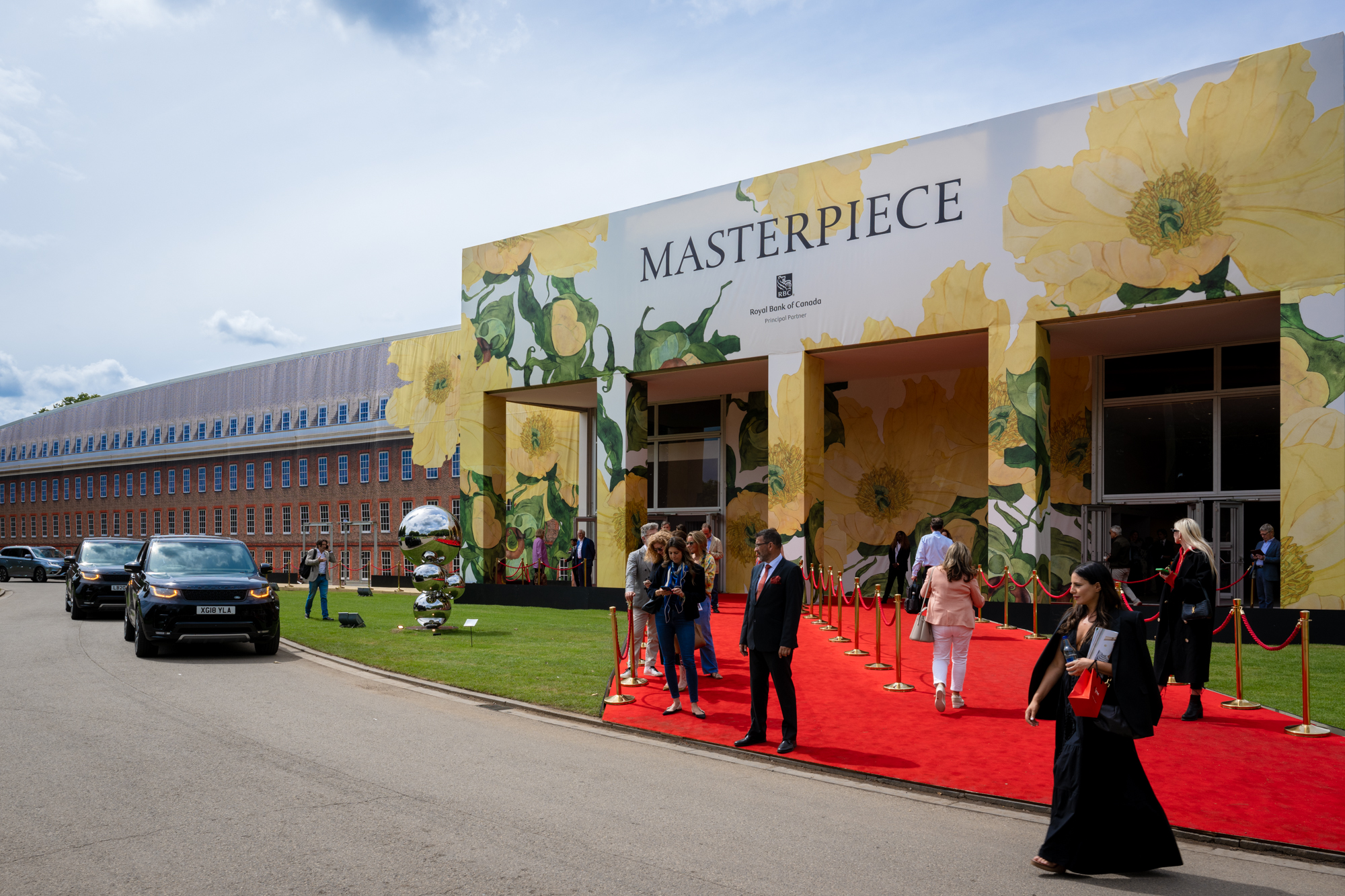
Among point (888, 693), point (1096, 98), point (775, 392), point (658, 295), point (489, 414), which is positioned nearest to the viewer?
point (888, 693)

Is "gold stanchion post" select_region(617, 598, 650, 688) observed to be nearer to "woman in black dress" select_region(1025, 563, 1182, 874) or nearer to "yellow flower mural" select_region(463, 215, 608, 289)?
"woman in black dress" select_region(1025, 563, 1182, 874)

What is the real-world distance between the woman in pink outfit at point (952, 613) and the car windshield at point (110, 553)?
1889 centimetres

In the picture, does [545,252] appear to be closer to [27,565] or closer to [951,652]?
[951,652]

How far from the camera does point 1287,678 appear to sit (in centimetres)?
1247

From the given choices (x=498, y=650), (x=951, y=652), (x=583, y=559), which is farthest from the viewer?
(x=583, y=559)

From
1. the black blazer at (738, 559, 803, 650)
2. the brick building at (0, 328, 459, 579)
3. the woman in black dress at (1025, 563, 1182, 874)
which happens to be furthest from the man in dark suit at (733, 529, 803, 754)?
the brick building at (0, 328, 459, 579)

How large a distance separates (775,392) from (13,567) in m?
41.0

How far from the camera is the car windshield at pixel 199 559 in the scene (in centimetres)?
1523

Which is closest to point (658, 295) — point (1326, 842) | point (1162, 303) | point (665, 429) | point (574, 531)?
point (665, 429)

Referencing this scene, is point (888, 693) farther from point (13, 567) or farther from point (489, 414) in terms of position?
point (13, 567)

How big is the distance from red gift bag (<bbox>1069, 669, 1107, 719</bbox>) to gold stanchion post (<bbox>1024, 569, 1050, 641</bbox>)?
12118mm

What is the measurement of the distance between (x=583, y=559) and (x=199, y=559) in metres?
13.9

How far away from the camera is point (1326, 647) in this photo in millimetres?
16234

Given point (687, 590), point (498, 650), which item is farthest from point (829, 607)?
point (687, 590)
